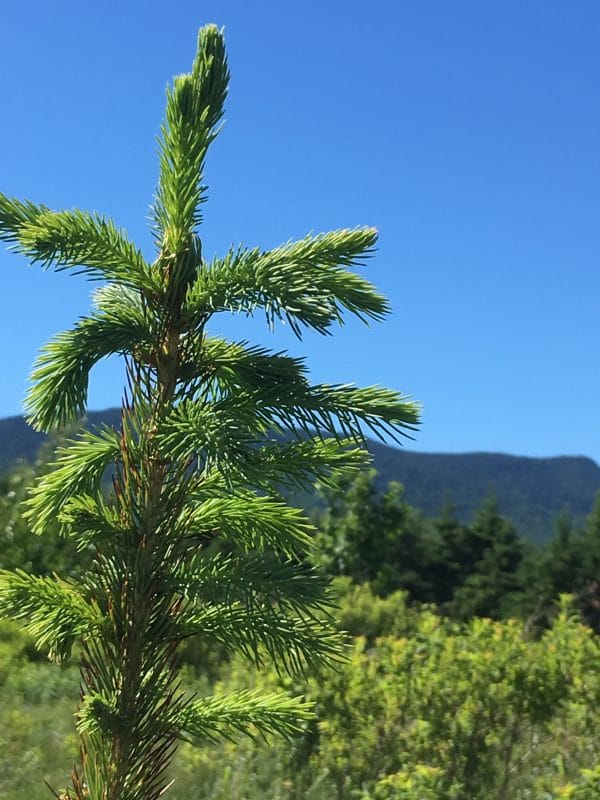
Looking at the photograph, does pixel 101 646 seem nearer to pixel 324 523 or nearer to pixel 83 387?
pixel 83 387

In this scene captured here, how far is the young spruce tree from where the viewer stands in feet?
7.11

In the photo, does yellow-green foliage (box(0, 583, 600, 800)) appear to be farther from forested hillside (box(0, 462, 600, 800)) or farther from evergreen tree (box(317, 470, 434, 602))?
evergreen tree (box(317, 470, 434, 602))

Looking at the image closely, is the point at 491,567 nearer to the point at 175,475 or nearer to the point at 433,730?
the point at 433,730

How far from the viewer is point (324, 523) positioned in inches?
910

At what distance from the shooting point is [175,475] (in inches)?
89.2

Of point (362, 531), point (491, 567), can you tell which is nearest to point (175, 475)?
point (362, 531)

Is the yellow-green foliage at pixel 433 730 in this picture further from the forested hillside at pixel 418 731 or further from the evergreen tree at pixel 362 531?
the evergreen tree at pixel 362 531

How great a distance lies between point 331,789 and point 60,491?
236 inches

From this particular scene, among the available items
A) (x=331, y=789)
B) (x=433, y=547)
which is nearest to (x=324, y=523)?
(x=331, y=789)

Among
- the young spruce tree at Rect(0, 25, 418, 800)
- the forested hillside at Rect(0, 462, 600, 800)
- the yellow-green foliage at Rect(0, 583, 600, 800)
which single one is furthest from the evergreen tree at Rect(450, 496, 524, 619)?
the young spruce tree at Rect(0, 25, 418, 800)

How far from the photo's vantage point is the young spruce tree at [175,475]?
2.17 m

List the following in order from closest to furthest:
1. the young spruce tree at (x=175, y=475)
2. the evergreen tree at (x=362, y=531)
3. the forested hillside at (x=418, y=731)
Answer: the young spruce tree at (x=175, y=475), the forested hillside at (x=418, y=731), the evergreen tree at (x=362, y=531)

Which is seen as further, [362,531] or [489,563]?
[489,563]

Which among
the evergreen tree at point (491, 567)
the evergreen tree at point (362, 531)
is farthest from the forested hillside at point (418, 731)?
the evergreen tree at point (491, 567)
